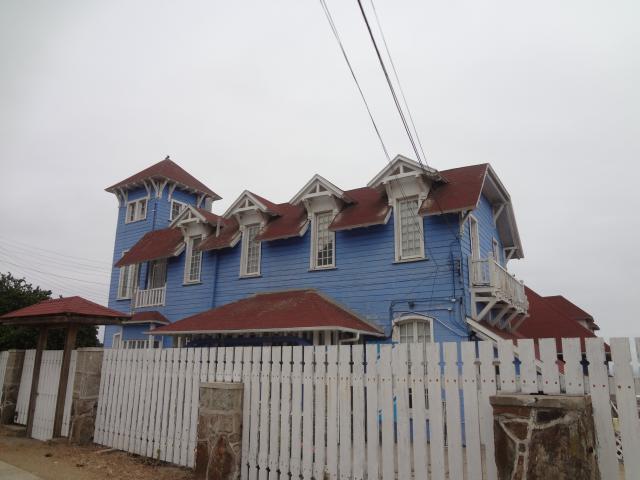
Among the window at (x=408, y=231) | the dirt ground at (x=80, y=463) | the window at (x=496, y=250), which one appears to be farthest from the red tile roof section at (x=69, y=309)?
the window at (x=496, y=250)

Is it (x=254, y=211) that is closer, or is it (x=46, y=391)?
(x=46, y=391)

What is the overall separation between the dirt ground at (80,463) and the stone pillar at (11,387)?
6.67ft

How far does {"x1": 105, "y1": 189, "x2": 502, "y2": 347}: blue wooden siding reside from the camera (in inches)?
485

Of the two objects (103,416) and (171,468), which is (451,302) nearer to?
(171,468)

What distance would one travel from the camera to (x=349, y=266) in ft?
46.7

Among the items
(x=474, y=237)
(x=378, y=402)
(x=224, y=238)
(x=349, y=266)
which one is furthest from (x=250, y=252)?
(x=378, y=402)

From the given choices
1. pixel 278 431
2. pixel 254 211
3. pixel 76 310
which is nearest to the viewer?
pixel 278 431

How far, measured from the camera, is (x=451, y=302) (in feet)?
39.9

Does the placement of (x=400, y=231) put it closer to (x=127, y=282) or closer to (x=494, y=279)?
(x=494, y=279)

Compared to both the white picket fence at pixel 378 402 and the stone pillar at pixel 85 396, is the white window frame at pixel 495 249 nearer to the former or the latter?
the white picket fence at pixel 378 402

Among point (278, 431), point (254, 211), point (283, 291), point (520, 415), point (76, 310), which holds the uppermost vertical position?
point (254, 211)

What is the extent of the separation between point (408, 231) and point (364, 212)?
1527 mm

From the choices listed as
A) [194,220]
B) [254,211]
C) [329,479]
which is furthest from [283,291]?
[329,479]

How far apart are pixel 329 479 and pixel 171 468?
10.5ft
